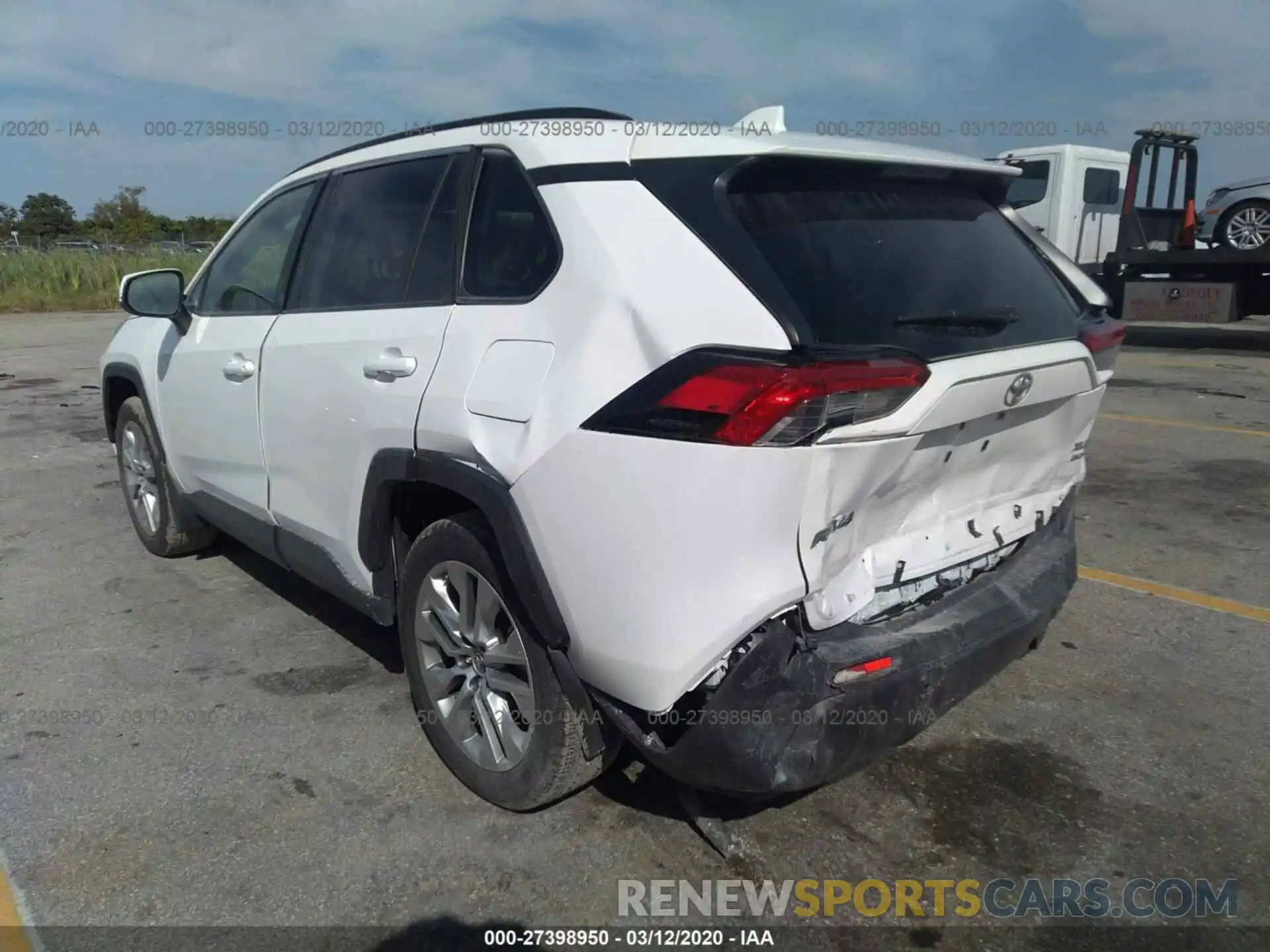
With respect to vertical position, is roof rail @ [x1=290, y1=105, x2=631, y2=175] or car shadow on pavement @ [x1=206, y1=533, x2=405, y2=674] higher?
roof rail @ [x1=290, y1=105, x2=631, y2=175]

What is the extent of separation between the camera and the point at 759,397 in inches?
79.7

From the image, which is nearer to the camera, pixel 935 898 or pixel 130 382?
pixel 935 898

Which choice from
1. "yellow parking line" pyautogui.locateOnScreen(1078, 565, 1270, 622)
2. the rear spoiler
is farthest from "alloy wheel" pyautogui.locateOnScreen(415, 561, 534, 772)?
"yellow parking line" pyautogui.locateOnScreen(1078, 565, 1270, 622)

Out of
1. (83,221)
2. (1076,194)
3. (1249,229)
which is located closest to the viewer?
(1249,229)

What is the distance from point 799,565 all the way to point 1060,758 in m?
1.51

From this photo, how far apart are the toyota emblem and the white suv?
0.01 m

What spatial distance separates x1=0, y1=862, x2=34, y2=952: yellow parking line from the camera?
2.33m

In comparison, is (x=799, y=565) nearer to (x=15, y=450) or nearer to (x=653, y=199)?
(x=653, y=199)

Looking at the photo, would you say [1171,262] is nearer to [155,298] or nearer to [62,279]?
[155,298]

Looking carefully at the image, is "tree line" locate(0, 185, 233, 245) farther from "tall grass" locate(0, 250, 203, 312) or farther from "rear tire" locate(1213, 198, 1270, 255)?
"rear tire" locate(1213, 198, 1270, 255)

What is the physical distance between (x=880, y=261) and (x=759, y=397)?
625 mm

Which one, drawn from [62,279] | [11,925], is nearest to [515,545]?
[11,925]

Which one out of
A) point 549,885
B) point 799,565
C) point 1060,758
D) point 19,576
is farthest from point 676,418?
point 19,576

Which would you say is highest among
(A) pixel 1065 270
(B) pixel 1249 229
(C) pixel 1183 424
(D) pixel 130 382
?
(B) pixel 1249 229
